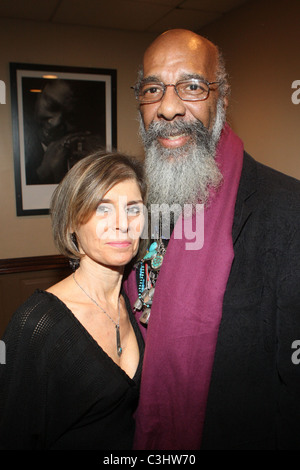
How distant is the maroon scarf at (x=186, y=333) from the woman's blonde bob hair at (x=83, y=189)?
0.95ft

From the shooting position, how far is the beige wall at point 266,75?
2.29 m

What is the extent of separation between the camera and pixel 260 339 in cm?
107

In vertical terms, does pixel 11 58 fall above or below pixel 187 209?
above

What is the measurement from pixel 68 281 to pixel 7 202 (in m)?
2.17

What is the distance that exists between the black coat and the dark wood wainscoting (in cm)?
253

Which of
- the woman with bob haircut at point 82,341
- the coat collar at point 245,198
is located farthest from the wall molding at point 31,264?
the coat collar at point 245,198

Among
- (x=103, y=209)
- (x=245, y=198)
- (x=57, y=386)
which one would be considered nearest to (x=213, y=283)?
(x=245, y=198)

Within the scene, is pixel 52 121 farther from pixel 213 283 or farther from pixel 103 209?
pixel 213 283

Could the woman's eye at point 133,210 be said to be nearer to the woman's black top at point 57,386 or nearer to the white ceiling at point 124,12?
the woman's black top at point 57,386

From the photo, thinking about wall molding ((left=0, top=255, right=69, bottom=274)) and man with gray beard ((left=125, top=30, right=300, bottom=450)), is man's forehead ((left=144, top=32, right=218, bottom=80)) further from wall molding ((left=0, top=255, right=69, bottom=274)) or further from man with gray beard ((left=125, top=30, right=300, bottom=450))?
wall molding ((left=0, top=255, right=69, bottom=274))

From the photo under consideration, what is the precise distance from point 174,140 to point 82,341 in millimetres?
684

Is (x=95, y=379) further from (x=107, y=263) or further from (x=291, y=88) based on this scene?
(x=291, y=88)

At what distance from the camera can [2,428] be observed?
1.03 meters

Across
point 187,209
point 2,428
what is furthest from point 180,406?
point 187,209
